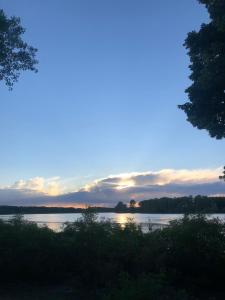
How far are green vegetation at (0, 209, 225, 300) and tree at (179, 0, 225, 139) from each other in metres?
3.25

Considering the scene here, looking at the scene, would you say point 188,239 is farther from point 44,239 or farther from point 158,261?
point 44,239

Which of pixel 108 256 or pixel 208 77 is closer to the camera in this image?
pixel 108 256

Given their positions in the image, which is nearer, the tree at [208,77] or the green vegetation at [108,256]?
the green vegetation at [108,256]

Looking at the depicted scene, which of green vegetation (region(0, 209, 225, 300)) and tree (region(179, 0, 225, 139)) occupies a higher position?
tree (region(179, 0, 225, 139))

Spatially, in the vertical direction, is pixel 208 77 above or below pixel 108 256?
above

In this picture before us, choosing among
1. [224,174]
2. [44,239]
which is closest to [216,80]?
[224,174]

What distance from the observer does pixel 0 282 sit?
1427 centimetres

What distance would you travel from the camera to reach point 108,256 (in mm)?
13312

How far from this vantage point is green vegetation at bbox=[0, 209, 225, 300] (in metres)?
12.9

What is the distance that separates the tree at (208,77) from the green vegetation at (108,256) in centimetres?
325

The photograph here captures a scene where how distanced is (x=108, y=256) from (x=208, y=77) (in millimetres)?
6023

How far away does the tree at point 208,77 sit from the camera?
14.4 meters

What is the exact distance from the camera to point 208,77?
1430 cm

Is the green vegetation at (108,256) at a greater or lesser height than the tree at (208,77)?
lesser
